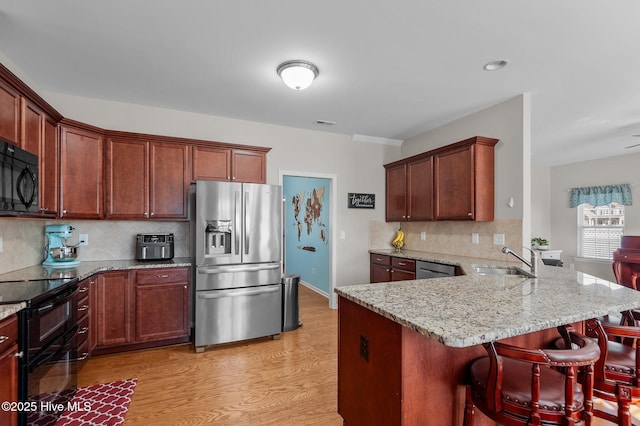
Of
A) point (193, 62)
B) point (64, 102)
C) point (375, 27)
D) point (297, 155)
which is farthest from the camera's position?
point (297, 155)

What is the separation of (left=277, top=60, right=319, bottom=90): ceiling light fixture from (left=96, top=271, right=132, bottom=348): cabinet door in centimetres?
245

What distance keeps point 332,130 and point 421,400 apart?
12.9 feet

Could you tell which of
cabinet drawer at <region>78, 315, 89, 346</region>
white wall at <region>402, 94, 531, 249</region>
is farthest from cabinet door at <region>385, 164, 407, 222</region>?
cabinet drawer at <region>78, 315, 89, 346</region>

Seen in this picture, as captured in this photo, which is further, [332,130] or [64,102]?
[332,130]

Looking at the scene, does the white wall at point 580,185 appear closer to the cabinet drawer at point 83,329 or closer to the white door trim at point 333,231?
the white door trim at point 333,231

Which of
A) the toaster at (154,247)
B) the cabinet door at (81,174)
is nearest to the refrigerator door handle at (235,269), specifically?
the toaster at (154,247)

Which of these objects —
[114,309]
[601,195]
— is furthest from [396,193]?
[601,195]

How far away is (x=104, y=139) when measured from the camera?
10.9 feet

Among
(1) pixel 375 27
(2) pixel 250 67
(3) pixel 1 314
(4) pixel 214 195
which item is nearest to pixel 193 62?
(2) pixel 250 67

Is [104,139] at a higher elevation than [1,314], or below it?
higher

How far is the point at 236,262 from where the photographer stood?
3.37 meters

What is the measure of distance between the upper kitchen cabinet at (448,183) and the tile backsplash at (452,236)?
23cm

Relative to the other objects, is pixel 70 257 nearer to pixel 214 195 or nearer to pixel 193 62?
pixel 214 195

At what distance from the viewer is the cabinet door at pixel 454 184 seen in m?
3.62
